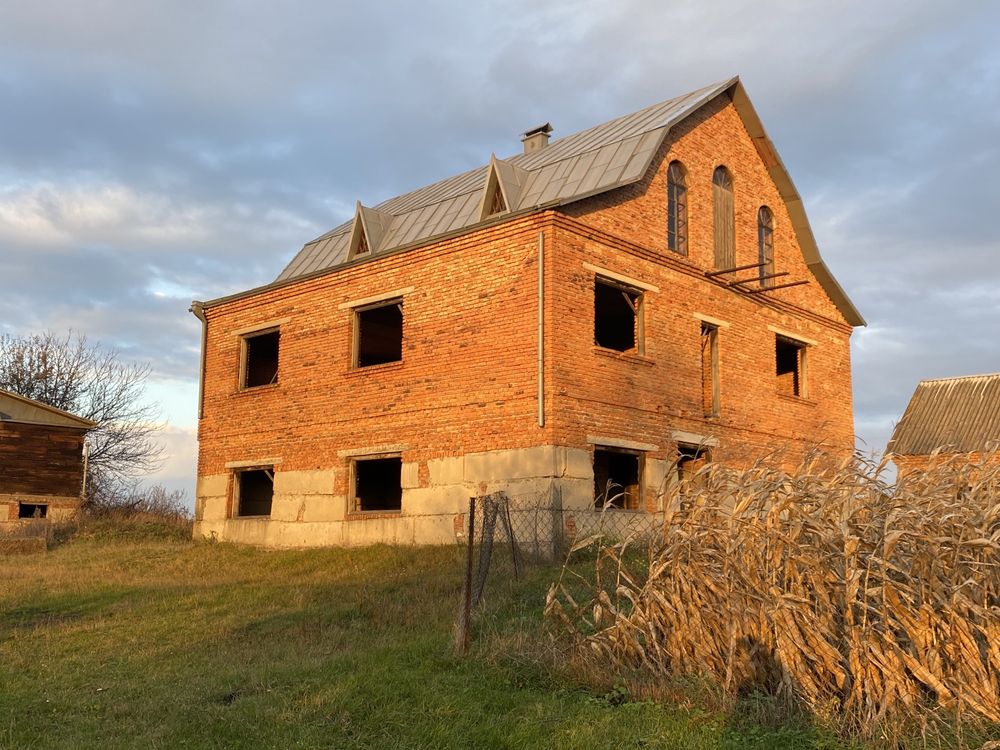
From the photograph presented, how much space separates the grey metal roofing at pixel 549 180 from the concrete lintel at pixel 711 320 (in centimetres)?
325

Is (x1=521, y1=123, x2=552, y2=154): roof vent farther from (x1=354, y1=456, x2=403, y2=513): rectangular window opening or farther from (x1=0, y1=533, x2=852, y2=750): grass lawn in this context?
(x1=0, y1=533, x2=852, y2=750): grass lawn

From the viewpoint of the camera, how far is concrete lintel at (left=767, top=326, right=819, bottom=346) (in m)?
21.8

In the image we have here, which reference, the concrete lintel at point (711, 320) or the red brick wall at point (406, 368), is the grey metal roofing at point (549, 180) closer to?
the red brick wall at point (406, 368)

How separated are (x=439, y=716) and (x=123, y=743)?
2.38 metres

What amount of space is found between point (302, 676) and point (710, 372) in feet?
42.3

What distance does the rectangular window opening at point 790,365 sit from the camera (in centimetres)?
2270

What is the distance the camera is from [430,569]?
Answer: 15.1 metres

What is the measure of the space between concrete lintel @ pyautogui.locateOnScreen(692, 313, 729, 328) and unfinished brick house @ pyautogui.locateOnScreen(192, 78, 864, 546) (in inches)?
3.1

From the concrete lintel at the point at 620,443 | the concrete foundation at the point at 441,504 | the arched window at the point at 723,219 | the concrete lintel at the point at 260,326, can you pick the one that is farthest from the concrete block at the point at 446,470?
the arched window at the point at 723,219

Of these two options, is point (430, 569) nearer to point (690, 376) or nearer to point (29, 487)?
point (690, 376)

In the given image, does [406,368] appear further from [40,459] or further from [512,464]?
[40,459]

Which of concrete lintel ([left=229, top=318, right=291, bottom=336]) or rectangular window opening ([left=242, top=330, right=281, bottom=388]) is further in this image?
rectangular window opening ([left=242, top=330, right=281, bottom=388])

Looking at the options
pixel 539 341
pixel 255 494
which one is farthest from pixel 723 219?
pixel 255 494

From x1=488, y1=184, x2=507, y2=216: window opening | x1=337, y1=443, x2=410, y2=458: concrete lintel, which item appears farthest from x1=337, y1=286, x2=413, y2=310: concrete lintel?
x1=337, y1=443, x2=410, y2=458: concrete lintel
